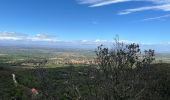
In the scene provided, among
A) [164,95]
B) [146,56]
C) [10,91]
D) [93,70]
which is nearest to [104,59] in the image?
[93,70]

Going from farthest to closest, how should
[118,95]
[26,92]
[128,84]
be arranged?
[26,92]
[128,84]
[118,95]

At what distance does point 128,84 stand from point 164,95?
1357 inches

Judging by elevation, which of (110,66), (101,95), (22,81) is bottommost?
(22,81)

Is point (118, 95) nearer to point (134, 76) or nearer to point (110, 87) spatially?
point (110, 87)

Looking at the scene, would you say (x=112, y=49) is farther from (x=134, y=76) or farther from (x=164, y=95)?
(x=164, y=95)

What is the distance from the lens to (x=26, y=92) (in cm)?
6128

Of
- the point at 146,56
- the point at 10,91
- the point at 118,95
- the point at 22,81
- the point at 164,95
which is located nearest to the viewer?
the point at 118,95

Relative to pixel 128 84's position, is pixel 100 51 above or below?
above

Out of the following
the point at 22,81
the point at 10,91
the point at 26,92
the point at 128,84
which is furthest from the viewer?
the point at 22,81

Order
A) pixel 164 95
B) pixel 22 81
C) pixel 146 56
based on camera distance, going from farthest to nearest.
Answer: pixel 22 81 → pixel 164 95 → pixel 146 56

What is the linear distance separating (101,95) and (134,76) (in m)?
3.80

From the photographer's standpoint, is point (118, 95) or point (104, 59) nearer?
point (118, 95)

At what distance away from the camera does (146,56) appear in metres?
31.0

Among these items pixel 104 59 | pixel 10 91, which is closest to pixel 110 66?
pixel 104 59
